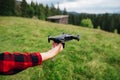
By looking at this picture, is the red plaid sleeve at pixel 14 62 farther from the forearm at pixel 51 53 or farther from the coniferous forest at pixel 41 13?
the coniferous forest at pixel 41 13

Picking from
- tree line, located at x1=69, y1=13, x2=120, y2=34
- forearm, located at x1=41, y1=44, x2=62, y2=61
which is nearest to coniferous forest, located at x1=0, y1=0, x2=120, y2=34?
tree line, located at x1=69, y1=13, x2=120, y2=34

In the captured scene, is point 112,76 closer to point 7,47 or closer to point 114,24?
point 7,47

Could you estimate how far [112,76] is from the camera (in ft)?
29.1

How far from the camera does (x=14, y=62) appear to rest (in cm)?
246

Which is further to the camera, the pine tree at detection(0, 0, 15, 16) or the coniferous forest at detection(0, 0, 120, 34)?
the coniferous forest at detection(0, 0, 120, 34)

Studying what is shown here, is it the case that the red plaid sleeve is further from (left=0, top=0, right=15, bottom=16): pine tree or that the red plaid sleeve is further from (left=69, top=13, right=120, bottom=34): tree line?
(left=69, top=13, right=120, bottom=34): tree line

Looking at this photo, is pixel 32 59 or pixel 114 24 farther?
pixel 114 24

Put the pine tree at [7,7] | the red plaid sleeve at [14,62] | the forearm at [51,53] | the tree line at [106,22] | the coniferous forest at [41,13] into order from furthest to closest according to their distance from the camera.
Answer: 1. the tree line at [106,22]
2. the coniferous forest at [41,13]
3. the pine tree at [7,7]
4. the forearm at [51,53]
5. the red plaid sleeve at [14,62]

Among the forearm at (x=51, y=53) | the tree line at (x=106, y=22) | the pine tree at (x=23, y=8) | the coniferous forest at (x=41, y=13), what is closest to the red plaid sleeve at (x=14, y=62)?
the forearm at (x=51, y=53)

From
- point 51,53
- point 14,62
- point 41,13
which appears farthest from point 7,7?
point 14,62

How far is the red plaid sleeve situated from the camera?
2.43 meters

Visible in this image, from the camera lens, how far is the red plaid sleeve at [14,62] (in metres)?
2.43

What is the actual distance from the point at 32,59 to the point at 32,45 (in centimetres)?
1112

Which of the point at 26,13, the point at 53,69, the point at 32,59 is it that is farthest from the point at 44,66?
the point at 26,13
